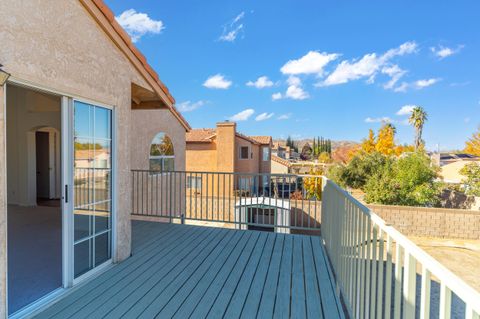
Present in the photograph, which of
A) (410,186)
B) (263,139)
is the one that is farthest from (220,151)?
(410,186)

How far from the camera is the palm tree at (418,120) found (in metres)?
29.1

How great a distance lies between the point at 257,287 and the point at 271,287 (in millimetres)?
158

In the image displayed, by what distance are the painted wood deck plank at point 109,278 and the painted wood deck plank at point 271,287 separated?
1635mm

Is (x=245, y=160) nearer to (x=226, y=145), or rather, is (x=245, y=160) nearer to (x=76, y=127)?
(x=226, y=145)

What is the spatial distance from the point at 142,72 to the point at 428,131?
35.8 m

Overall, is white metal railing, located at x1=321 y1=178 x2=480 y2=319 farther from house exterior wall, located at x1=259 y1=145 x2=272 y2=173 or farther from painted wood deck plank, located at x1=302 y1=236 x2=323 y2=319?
house exterior wall, located at x1=259 y1=145 x2=272 y2=173

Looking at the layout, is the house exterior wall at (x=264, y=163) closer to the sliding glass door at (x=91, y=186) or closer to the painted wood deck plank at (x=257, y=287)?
the painted wood deck plank at (x=257, y=287)

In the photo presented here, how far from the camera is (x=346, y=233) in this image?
2486 millimetres

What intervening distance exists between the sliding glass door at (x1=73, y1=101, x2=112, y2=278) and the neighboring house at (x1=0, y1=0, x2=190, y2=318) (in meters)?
0.01

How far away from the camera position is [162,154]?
8031 mm

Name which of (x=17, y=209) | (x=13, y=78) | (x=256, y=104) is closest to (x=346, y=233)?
(x=13, y=78)

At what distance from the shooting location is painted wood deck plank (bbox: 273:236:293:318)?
2.38 meters

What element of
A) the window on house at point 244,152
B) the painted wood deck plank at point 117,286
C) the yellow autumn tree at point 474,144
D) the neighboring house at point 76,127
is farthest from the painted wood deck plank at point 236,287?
the yellow autumn tree at point 474,144

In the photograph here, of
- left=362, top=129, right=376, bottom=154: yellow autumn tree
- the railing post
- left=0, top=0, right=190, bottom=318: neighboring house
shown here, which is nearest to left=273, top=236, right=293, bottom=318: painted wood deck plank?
the railing post
